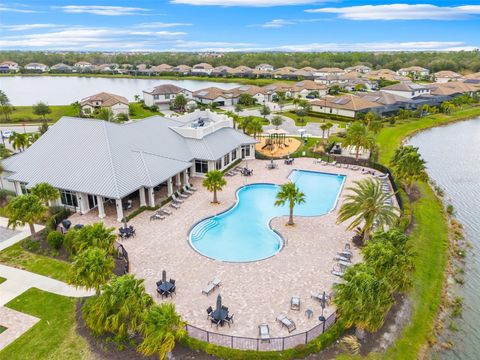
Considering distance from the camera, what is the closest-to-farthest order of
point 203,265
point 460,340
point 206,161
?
point 460,340
point 203,265
point 206,161

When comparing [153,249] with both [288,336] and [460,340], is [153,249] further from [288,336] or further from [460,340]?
[460,340]

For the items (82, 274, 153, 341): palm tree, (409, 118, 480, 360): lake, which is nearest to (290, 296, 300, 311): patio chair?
(409, 118, 480, 360): lake

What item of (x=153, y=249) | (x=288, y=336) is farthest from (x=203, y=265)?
(x=288, y=336)

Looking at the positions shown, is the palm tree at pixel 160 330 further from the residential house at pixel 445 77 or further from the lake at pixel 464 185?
the residential house at pixel 445 77

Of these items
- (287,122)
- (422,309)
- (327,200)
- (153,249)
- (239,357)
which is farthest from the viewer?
(287,122)

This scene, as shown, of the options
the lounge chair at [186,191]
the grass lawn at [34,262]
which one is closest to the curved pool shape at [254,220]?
the lounge chair at [186,191]

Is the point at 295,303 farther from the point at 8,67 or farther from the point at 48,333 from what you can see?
the point at 8,67
